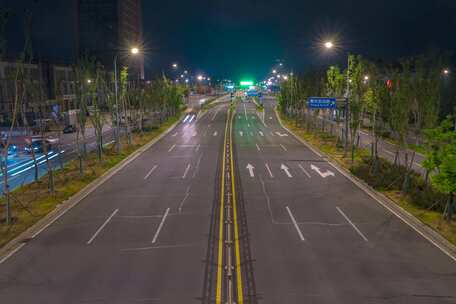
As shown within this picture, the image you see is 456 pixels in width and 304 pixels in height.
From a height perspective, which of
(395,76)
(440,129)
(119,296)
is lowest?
(119,296)

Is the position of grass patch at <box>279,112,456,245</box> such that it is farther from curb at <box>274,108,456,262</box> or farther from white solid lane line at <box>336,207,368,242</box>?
white solid lane line at <box>336,207,368,242</box>

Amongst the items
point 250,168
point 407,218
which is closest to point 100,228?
point 407,218

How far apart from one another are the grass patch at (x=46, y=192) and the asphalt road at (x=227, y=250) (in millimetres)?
1259

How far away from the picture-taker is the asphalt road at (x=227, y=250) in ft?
41.0

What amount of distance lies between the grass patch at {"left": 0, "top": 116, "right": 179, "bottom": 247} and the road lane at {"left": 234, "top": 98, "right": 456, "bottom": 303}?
9.84 meters

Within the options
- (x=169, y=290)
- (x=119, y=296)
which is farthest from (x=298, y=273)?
(x=119, y=296)

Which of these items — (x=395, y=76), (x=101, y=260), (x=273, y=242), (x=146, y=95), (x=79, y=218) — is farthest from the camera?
(x=146, y=95)

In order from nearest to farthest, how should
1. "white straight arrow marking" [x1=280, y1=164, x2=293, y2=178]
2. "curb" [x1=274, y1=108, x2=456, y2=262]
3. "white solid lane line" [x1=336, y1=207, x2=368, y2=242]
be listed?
"curb" [x1=274, y1=108, x2=456, y2=262], "white solid lane line" [x1=336, y1=207, x2=368, y2=242], "white straight arrow marking" [x1=280, y1=164, x2=293, y2=178]

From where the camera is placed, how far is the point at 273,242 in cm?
1655

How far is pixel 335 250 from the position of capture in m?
15.7

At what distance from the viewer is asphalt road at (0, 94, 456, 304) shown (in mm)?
12484

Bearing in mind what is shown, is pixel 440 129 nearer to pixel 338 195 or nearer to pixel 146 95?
pixel 338 195

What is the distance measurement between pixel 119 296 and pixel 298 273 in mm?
5579

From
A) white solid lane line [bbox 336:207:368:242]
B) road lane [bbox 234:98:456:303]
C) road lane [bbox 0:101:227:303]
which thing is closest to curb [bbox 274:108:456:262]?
road lane [bbox 234:98:456:303]
